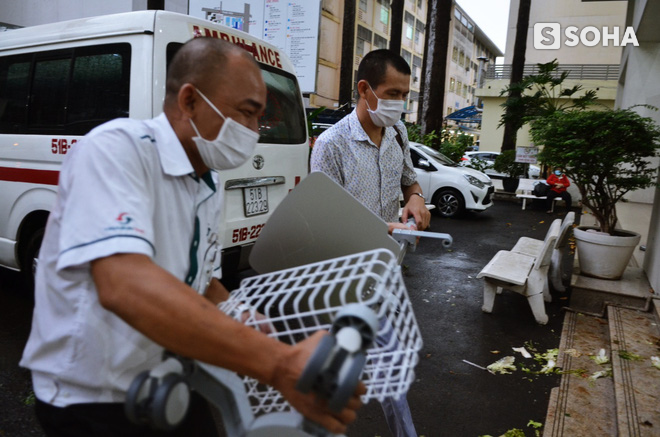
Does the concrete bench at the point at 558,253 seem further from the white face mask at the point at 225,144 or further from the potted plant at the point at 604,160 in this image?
the white face mask at the point at 225,144

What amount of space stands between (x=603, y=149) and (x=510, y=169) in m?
10.3

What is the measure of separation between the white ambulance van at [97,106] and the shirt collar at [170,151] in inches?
107

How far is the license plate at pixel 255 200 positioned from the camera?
440cm

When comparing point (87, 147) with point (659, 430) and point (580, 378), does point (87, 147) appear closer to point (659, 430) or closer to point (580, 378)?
point (659, 430)

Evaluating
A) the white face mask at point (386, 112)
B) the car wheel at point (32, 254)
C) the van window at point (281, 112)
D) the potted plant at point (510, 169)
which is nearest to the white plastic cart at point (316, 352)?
the white face mask at point (386, 112)

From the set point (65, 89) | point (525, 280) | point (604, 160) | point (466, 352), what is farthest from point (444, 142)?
point (65, 89)

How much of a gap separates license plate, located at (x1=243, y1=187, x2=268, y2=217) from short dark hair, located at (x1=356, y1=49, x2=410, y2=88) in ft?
6.62

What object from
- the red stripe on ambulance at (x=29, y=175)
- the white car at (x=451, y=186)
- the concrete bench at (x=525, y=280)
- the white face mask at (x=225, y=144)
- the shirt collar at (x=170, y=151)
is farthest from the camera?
the white car at (x=451, y=186)

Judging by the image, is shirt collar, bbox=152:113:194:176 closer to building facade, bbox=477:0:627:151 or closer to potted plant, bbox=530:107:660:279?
potted plant, bbox=530:107:660:279

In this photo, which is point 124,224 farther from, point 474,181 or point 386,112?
point 474,181

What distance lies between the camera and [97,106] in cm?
407

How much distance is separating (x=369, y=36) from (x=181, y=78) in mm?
39637

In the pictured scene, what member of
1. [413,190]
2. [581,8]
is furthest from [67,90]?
[581,8]

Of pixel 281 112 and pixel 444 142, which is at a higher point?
pixel 281 112
